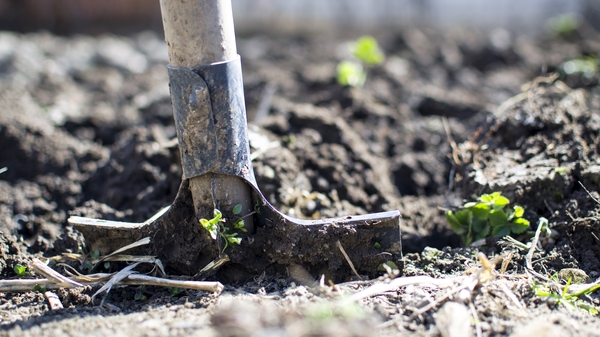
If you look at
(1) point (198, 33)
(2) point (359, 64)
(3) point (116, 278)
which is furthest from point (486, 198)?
(2) point (359, 64)

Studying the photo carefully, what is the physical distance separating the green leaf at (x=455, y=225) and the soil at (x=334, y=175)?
0.16 metres

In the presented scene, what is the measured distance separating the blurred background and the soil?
11.3 feet

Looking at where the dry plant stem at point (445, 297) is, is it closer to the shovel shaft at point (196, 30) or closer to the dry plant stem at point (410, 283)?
the dry plant stem at point (410, 283)

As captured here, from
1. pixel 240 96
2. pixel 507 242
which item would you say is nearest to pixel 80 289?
pixel 240 96

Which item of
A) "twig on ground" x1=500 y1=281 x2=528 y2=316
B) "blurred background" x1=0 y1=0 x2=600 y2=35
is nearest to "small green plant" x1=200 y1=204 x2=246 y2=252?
"twig on ground" x1=500 y1=281 x2=528 y2=316

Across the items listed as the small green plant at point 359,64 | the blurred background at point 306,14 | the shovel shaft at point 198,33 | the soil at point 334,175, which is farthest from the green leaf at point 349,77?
the blurred background at point 306,14

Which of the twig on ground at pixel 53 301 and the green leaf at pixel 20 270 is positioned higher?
the green leaf at pixel 20 270

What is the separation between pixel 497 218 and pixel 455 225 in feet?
0.61

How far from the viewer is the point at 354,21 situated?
9.17 m

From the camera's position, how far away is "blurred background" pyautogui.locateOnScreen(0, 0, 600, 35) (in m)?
8.71

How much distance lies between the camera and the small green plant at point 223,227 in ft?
6.30

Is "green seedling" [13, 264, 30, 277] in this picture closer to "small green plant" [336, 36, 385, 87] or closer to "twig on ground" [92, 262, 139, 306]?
"twig on ground" [92, 262, 139, 306]

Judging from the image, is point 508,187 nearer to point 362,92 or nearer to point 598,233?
point 598,233

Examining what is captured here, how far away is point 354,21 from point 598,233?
7.55m
